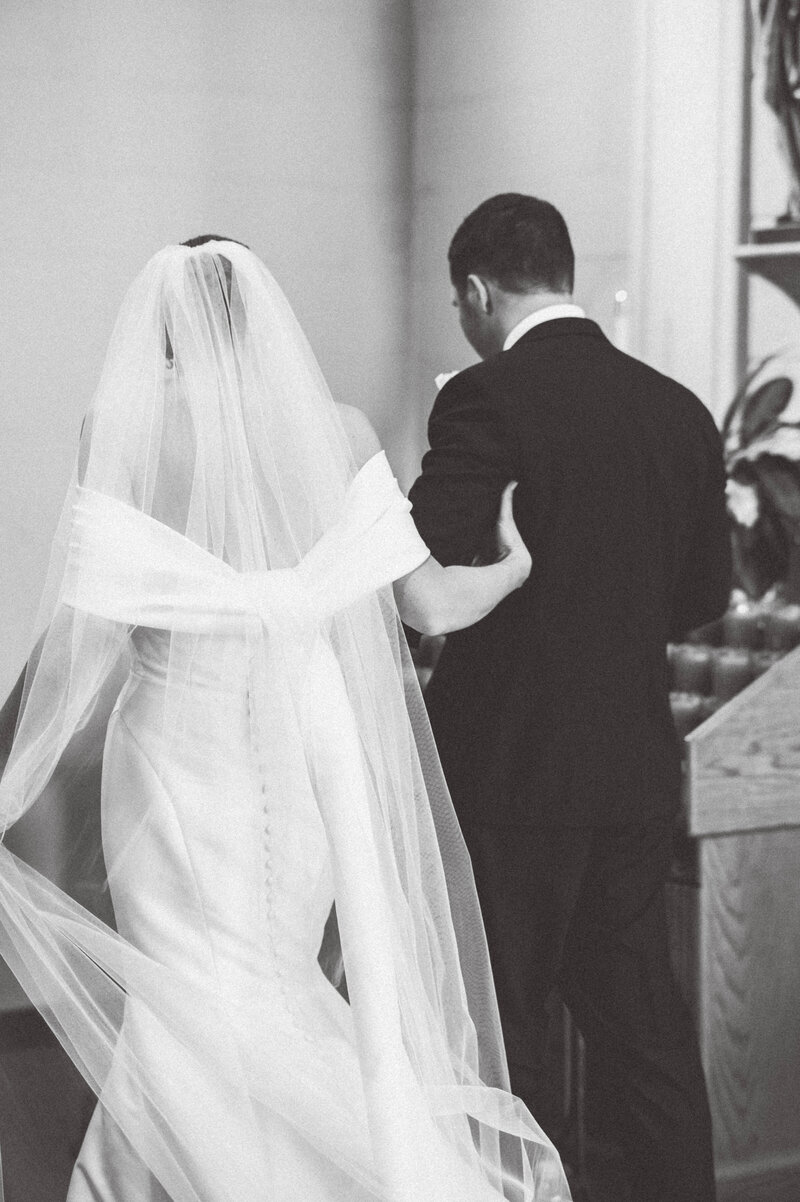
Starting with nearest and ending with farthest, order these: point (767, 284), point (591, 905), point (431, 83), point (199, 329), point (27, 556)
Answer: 1. point (199, 329)
2. point (591, 905)
3. point (767, 284)
4. point (27, 556)
5. point (431, 83)

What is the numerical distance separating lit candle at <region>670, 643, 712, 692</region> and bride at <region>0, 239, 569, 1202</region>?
3.42 ft

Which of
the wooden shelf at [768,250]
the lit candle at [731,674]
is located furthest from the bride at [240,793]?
the wooden shelf at [768,250]

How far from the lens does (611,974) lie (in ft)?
6.58

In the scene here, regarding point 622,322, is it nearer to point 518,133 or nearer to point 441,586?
point 518,133

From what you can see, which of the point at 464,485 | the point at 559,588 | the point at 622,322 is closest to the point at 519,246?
the point at 464,485

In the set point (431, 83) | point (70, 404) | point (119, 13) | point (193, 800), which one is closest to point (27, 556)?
point (70, 404)

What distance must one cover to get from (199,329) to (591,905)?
95cm

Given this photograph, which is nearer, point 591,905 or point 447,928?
point 447,928

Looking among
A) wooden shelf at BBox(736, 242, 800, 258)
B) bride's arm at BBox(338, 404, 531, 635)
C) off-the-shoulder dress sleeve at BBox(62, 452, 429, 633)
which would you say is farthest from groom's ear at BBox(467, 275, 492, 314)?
wooden shelf at BBox(736, 242, 800, 258)

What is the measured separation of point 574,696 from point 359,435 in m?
0.45

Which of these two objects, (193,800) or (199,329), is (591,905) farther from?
(199,329)

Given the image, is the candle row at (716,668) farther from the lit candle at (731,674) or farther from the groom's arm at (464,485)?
the groom's arm at (464,485)

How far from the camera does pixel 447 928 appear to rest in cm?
175

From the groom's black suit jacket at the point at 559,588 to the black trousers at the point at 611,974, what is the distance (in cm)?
5
